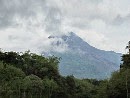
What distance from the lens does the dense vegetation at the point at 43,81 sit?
85.2 metres

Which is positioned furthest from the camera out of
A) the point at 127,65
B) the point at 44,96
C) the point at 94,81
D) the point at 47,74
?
the point at 94,81

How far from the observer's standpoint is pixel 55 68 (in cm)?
12544

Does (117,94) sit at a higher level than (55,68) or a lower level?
lower

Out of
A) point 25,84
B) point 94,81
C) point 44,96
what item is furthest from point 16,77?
point 94,81

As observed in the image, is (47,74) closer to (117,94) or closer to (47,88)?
(47,88)

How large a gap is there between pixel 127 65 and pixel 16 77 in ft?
94.3

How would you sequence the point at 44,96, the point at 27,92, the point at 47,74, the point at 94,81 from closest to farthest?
the point at 27,92
the point at 44,96
the point at 47,74
the point at 94,81

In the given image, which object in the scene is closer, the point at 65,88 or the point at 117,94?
the point at 117,94

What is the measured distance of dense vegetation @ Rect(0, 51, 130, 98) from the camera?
280ft

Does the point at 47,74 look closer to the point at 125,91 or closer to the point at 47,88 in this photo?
the point at 47,88

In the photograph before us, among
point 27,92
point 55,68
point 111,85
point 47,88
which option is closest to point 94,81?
point 55,68

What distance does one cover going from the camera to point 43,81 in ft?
362

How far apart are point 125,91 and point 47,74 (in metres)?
43.4

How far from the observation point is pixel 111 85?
85312mm
